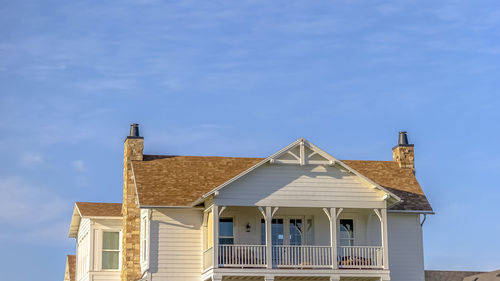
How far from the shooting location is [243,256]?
3447 cm

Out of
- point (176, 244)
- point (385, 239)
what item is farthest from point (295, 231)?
point (176, 244)

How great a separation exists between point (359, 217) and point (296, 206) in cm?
378

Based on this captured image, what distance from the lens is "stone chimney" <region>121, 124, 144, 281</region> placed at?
37.6 metres

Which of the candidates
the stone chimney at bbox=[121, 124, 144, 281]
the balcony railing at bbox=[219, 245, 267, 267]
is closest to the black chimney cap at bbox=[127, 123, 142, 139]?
the stone chimney at bbox=[121, 124, 144, 281]

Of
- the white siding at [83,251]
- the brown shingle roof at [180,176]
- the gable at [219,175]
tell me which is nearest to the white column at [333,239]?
the gable at [219,175]

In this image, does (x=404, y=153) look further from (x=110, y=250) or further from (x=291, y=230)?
(x=110, y=250)

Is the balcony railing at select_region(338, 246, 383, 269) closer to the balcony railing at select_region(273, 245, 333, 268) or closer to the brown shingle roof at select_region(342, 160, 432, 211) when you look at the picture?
the balcony railing at select_region(273, 245, 333, 268)

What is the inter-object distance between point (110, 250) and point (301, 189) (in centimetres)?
970

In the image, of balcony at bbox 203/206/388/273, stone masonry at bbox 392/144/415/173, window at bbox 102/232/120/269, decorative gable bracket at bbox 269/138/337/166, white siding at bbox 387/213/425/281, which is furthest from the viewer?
stone masonry at bbox 392/144/415/173

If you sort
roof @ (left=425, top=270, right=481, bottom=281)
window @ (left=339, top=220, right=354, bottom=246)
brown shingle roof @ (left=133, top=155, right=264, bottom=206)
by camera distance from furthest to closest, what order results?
roof @ (left=425, top=270, right=481, bottom=281) < window @ (left=339, top=220, right=354, bottom=246) < brown shingle roof @ (left=133, top=155, right=264, bottom=206)

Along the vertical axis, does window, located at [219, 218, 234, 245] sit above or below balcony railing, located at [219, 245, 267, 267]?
above

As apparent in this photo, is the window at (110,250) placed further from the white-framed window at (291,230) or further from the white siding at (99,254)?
the white-framed window at (291,230)

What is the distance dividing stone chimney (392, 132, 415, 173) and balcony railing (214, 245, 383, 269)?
5.64m

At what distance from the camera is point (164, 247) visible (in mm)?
35250
